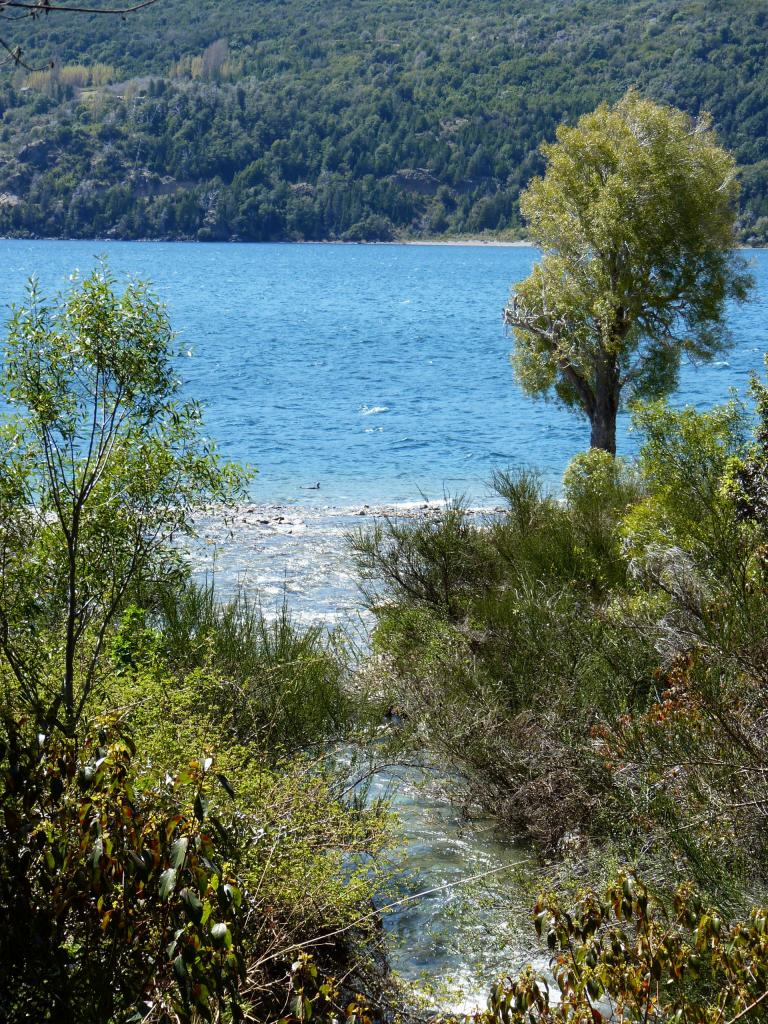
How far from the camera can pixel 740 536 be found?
702 centimetres

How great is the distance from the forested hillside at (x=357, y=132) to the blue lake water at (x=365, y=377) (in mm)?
45938

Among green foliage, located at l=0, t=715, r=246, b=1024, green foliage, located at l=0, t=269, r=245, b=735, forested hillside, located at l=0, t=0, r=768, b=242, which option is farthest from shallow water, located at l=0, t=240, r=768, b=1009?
forested hillside, located at l=0, t=0, r=768, b=242

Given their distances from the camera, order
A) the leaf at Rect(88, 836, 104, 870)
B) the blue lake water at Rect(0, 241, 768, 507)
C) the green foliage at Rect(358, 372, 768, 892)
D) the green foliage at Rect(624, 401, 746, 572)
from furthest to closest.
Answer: the blue lake water at Rect(0, 241, 768, 507) → the green foliage at Rect(624, 401, 746, 572) → the green foliage at Rect(358, 372, 768, 892) → the leaf at Rect(88, 836, 104, 870)

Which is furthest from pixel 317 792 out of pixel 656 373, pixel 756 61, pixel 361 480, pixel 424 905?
pixel 756 61

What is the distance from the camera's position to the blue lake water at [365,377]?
27.1m

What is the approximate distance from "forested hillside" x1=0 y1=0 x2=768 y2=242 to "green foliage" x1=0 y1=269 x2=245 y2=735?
132717 millimetres

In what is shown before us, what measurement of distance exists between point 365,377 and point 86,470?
4003 cm

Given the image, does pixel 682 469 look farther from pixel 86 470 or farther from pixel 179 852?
pixel 179 852

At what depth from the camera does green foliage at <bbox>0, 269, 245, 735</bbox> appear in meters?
5.90

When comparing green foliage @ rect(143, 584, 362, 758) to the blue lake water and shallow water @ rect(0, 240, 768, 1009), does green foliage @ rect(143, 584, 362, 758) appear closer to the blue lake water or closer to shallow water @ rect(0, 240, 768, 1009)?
shallow water @ rect(0, 240, 768, 1009)

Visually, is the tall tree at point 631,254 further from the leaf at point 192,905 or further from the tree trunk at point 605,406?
the leaf at point 192,905

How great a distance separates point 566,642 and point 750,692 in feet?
7.36

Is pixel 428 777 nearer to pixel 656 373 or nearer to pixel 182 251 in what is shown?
pixel 656 373

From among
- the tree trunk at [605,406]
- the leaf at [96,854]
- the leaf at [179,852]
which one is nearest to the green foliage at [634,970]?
the leaf at [179,852]
